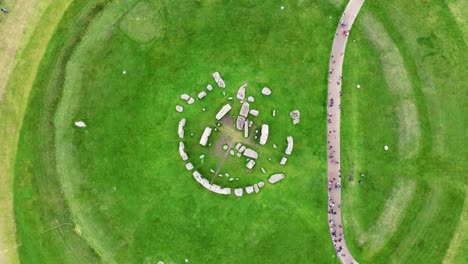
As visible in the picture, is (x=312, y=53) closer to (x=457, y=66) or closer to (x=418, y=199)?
(x=457, y=66)

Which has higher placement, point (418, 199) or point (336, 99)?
point (336, 99)

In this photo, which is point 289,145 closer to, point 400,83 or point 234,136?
point 234,136

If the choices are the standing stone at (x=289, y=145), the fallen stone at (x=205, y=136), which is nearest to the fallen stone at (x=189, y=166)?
the fallen stone at (x=205, y=136)

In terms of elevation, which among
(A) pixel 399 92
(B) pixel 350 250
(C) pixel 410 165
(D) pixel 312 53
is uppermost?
(D) pixel 312 53

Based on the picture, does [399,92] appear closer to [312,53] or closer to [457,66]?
[457,66]

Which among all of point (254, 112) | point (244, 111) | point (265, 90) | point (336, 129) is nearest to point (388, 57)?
point (336, 129)

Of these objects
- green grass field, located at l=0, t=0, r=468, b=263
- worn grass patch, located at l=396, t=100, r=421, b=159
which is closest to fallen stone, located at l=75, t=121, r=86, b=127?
green grass field, located at l=0, t=0, r=468, b=263

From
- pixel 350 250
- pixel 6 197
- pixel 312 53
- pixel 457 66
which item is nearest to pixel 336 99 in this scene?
pixel 312 53
